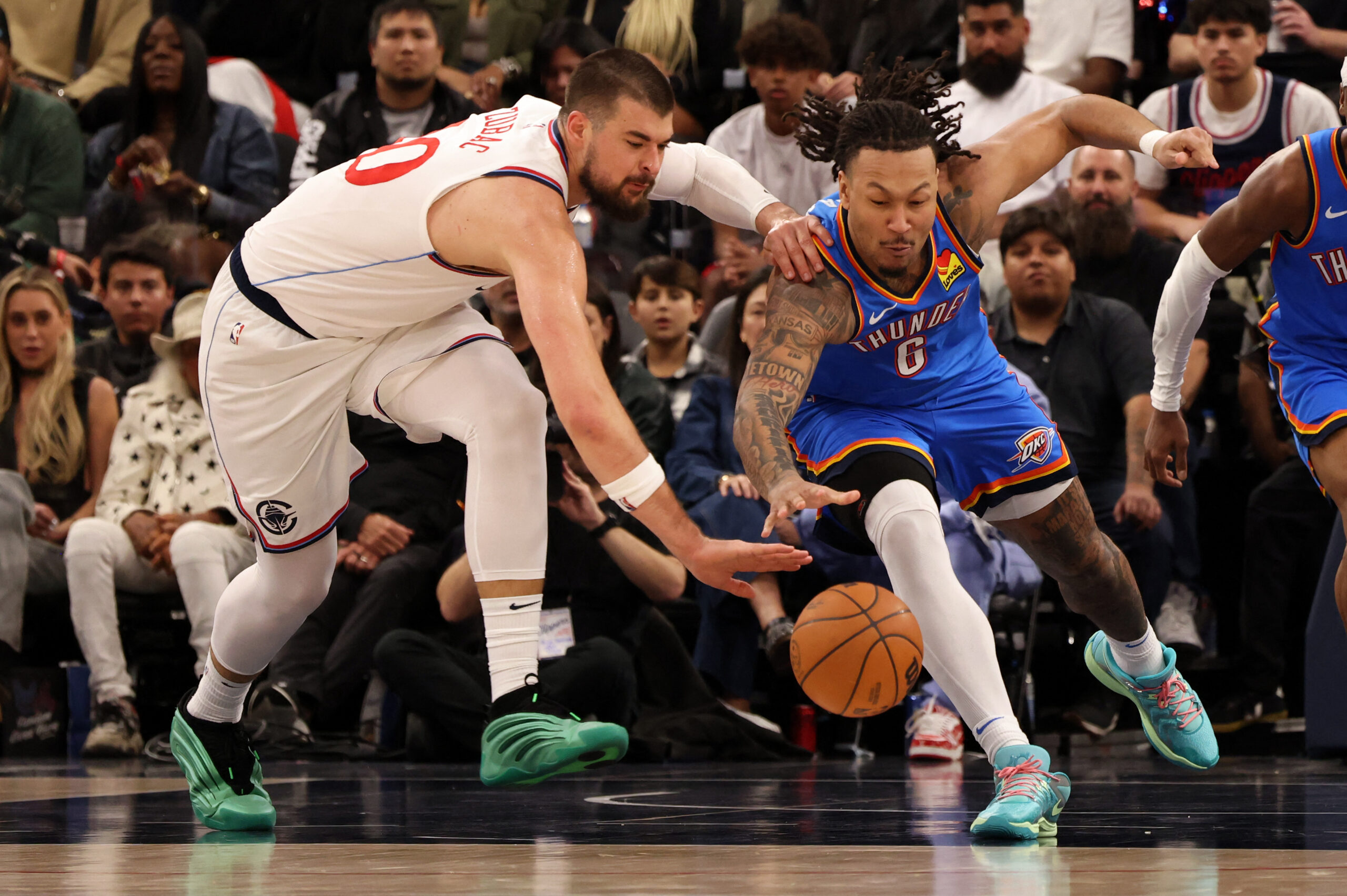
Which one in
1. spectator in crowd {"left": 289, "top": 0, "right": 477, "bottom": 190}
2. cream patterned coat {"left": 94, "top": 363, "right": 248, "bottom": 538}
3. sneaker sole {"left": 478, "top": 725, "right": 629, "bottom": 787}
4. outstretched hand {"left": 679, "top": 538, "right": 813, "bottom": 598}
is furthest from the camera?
spectator in crowd {"left": 289, "top": 0, "right": 477, "bottom": 190}

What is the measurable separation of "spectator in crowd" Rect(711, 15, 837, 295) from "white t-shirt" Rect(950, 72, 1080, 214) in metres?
0.77

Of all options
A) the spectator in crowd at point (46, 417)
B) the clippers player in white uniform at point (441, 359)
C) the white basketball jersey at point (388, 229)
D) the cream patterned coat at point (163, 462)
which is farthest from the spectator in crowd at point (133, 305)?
the white basketball jersey at point (388, 229)

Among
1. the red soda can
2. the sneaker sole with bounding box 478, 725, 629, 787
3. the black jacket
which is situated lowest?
the red soda can

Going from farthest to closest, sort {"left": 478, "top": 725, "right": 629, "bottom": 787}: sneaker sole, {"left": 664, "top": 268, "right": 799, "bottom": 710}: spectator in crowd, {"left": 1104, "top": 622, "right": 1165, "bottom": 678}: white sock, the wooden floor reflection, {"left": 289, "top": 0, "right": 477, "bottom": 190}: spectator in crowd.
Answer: {"left": 289, "top": 0, "right": 477, "bottom": 190}: spectator in crowd
{"left": 664, "top": 268, "right": 799, "bottom": 710}: spectator in crowd
{"left": 1104, "top": 622, "right": 1165, "bottom": 678}: white sock
{"left": 478, "top": 725, "right": 629, "bottom": 787}: sneaker sole
the wooden floor reflection

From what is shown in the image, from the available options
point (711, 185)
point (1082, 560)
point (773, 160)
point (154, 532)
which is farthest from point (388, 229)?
point (773, 160)

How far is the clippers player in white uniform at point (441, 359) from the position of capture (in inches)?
125

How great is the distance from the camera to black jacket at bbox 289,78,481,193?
7926mm

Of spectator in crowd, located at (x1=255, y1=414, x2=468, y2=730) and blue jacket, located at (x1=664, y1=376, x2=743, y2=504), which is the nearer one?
spectator in crowd, located at (x1=255, y1=414, x2=468, y2=730)

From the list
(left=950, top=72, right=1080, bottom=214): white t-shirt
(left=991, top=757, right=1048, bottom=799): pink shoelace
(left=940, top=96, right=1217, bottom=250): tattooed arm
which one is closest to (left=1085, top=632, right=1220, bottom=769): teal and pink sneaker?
(left=991, top=757, right=1048, bottom=799): pink shoelace

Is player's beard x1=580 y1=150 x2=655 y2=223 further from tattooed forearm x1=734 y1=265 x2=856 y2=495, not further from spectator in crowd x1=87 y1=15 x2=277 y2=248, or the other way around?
spectator in crowd x1=87 y1=15 x2=277 y2=248

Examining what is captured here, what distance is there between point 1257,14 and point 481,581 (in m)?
5.28

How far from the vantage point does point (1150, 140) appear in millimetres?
3691

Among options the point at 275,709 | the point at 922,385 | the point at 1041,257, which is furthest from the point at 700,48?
the point at 922,385

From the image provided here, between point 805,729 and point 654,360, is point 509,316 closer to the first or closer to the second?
point 654,360
